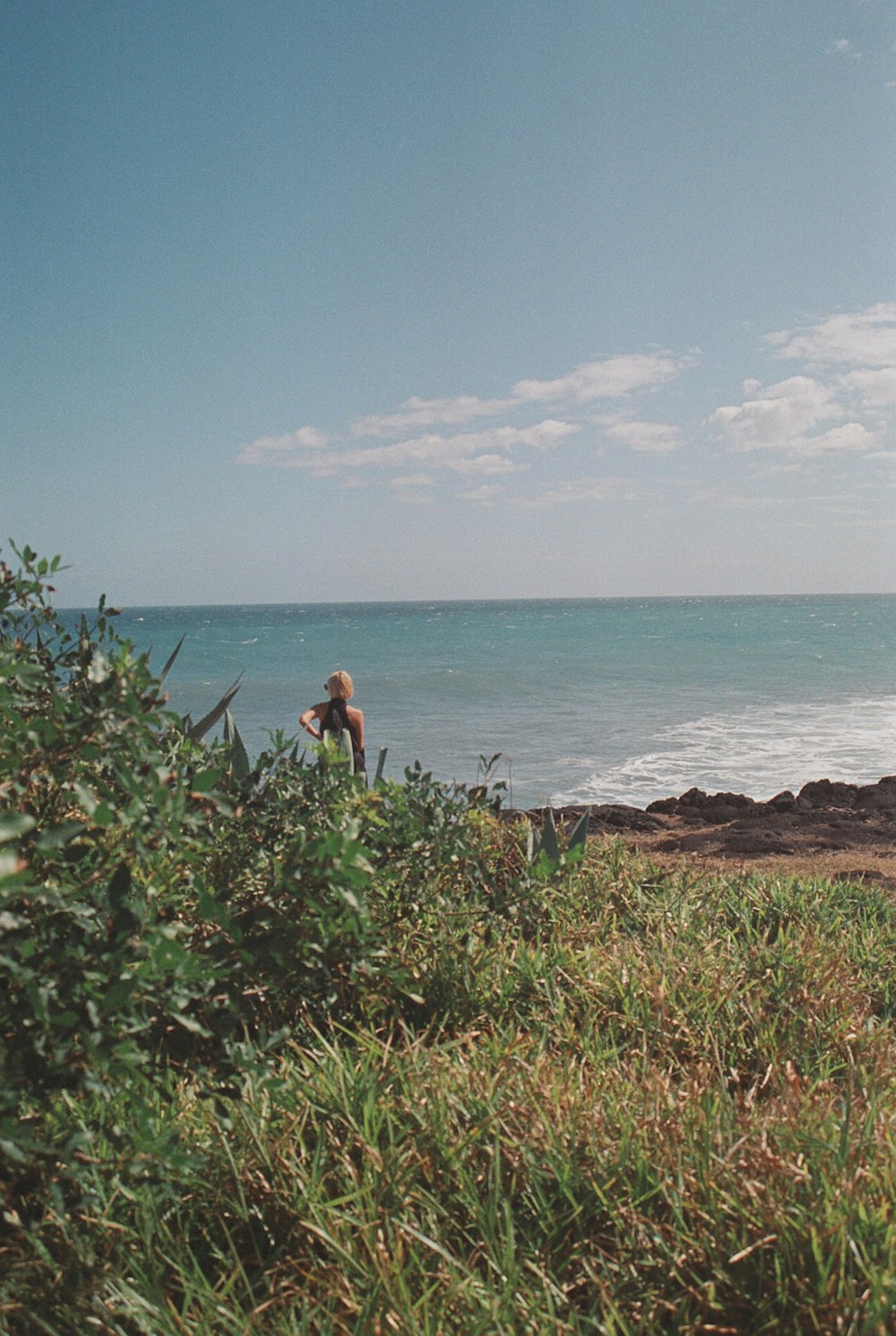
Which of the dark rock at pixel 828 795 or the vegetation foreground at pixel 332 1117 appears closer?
the vegetation foreground at pixel 332 1117

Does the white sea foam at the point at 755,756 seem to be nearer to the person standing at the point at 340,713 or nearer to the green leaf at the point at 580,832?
the person standing at the point at 340,713

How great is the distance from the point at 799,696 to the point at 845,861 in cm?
2130

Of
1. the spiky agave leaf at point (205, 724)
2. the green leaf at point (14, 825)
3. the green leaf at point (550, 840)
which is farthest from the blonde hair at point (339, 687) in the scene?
the green leaf at point (14, 825)

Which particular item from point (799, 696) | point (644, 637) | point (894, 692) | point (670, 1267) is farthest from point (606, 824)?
point (644, 637)

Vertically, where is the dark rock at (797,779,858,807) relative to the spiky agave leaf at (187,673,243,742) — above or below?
below

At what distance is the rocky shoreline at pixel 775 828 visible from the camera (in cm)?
883

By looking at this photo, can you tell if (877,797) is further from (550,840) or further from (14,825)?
(14,825)

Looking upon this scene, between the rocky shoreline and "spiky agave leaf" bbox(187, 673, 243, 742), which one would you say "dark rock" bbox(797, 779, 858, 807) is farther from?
"spiky agave leaf" bbox(187, 673, 243, 742)

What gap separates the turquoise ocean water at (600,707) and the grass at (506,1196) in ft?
5.25

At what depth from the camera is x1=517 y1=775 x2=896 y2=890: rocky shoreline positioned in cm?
883

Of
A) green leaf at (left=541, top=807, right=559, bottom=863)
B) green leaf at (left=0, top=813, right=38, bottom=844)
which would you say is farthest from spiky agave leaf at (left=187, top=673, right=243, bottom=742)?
green leaf at (left=0, top=813, right=38, bottom=844)

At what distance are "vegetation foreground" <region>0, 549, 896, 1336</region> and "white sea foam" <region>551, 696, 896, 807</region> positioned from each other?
1057 cm

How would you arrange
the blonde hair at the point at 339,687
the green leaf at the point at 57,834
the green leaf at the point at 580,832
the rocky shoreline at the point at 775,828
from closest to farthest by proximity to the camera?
1. the green leaf at the point at 57,834
2. the green leaf at the point at 580,832
3. the blonde hair at the point at 339,687
4. the rocky shoreline at the point at 775,828

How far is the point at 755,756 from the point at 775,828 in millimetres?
7266
